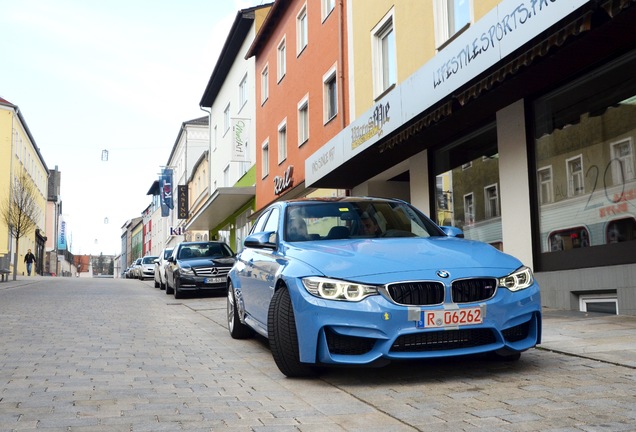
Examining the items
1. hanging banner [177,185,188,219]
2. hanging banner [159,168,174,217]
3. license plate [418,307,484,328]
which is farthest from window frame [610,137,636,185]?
hanging banner [159,168,174,217]

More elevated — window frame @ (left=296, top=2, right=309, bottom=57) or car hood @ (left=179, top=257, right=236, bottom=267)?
window frame @ (left=296, top=2, right=309, bottom=57)

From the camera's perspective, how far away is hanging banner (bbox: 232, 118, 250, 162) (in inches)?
1233

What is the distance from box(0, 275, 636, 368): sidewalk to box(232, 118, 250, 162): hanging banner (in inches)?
931

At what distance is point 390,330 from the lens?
4.76 metres

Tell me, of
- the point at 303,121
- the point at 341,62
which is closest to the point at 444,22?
the point at 341,62

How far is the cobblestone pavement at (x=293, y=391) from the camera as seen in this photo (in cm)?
392

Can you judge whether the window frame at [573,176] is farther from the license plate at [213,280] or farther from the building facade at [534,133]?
the license plate at [213,280]

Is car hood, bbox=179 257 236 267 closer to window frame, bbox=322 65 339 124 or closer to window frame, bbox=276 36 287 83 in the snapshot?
window frame, bbox=322 65 339 124

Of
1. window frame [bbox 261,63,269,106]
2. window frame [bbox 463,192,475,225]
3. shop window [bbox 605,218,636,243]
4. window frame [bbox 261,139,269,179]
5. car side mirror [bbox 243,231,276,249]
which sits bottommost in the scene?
car side mirror [bbox 243,231,276,249]

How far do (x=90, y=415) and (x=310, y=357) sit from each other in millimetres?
1526

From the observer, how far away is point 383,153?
1395 centimetres

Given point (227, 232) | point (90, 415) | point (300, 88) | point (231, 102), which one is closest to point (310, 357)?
point (90, 415)

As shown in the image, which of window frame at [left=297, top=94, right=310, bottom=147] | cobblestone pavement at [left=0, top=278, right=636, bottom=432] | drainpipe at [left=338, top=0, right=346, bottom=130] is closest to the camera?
cobblestone pavement at [left=0, top=278, right=636, bottom=432]

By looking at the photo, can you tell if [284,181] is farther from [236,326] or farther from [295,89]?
[236,326]
